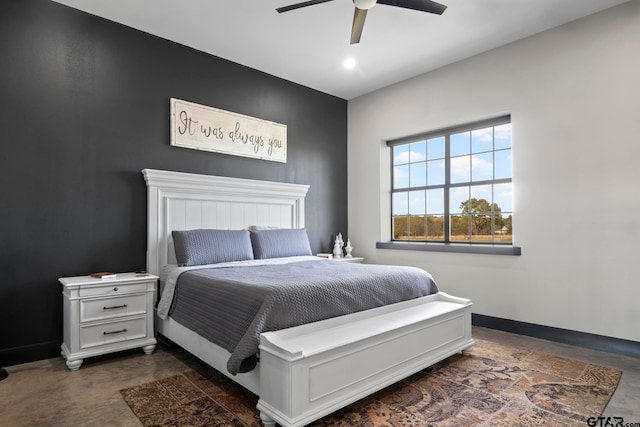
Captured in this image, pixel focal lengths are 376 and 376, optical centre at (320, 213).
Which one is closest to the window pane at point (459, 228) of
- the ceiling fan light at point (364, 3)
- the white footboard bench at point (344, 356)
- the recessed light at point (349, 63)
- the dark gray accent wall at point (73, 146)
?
the white footboard bench at point (344, 356)

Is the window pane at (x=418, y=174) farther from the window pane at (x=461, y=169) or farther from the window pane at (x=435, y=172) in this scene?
the window pane at (x=461, y=169)

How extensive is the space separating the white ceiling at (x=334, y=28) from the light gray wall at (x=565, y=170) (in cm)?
25

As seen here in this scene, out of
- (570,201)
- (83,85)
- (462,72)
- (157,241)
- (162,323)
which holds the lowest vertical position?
(162,323)

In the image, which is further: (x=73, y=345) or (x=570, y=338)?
(x=570, y=338)

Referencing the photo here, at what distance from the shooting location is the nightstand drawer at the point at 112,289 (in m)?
2.78

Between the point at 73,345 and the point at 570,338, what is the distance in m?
4.03

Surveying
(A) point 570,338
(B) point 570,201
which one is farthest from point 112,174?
(A) point 570,338

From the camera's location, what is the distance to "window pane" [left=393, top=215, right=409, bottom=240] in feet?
16.1

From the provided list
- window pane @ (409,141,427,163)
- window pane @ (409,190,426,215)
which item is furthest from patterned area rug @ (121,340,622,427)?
window pane @ (409,141,427,163)

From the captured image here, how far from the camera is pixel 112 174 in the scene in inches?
131

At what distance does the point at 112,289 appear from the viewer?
2.89 m

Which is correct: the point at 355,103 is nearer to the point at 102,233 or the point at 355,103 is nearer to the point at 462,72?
the point at 462,72

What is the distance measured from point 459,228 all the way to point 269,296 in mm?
2919

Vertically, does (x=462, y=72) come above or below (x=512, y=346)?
above
